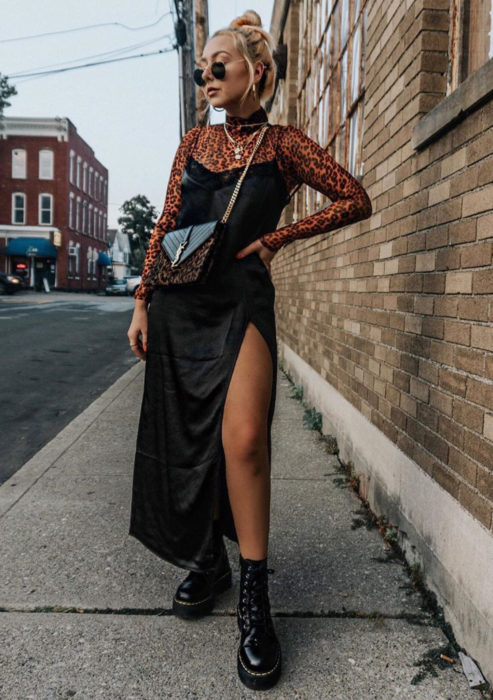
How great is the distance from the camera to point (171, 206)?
7.25ft

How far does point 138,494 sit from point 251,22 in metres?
1.70

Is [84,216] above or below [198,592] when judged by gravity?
above

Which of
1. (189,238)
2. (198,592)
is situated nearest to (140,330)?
(189,238)

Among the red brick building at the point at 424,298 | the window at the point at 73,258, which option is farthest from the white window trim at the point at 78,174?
the red brick building at the point at 424,298

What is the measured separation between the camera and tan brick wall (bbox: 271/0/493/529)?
1.97 m

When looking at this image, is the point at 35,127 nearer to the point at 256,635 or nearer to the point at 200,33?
the point at 200,33

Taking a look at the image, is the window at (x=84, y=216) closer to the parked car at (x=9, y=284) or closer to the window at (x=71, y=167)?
the window at (x=71, y=167)

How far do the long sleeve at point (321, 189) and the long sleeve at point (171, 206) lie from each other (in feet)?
1.19

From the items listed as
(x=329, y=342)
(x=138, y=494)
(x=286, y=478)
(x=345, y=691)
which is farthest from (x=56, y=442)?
(x=345, y=691)

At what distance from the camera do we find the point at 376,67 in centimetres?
351

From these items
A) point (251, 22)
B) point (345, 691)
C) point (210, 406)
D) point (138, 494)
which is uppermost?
point (251, 22)

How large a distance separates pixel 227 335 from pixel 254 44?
3.19ft

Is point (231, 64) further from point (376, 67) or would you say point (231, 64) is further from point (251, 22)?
point (376, 67)

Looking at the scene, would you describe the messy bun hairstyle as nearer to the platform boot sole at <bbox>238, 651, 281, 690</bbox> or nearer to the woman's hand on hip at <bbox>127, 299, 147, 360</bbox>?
the woman's hand on hip at <bbox>127, 299, 147, 360</bbox>
